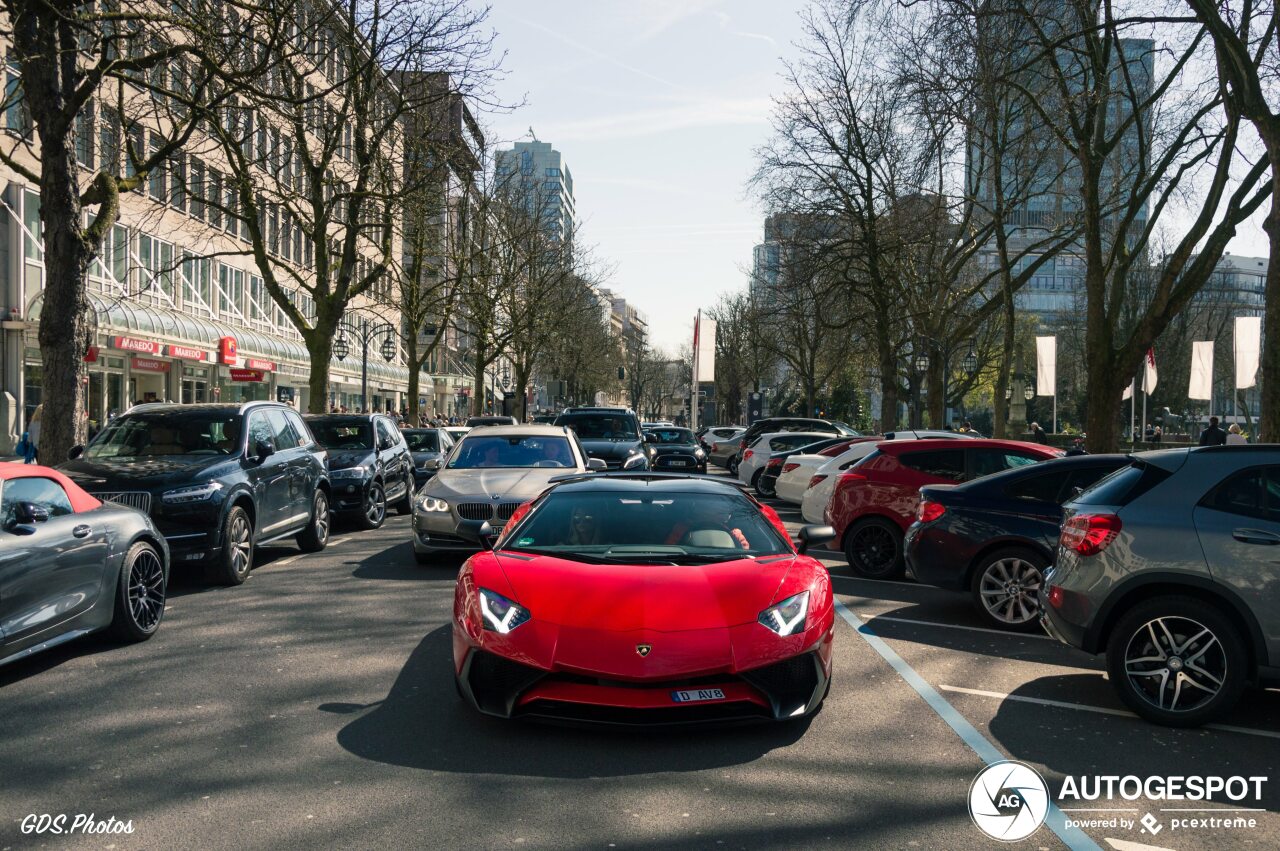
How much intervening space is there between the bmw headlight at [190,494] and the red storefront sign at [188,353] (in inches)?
1133

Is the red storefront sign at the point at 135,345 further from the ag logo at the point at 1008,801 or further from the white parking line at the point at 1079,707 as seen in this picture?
the ag logo at the point at 1008,801

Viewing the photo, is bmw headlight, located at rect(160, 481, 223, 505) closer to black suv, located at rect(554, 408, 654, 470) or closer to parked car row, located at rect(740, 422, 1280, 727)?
parked car row, located at rect(740, 422, 1280, 727)

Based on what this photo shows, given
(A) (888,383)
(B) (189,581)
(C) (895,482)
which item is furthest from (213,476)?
(A) (888,383)

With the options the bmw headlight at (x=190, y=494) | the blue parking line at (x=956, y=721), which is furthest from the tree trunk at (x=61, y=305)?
the blue parking line at (x=956, y=721)

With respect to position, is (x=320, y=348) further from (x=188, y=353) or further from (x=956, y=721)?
(x=956, y=721)

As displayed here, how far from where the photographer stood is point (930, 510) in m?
10.2

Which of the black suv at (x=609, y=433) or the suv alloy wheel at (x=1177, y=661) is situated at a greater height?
the black suv at (x=609, y=433)

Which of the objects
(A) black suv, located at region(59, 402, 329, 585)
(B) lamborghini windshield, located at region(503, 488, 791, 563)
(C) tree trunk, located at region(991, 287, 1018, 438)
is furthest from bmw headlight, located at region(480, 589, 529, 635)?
(C) tree trunk, located at region(991, 287, 1018, 438)

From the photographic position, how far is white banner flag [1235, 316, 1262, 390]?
115 ft

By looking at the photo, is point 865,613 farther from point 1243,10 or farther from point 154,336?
point 154,336

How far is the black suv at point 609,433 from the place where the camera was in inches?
815

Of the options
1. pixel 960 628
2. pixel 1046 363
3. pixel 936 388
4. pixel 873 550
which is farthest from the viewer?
pixel 1046 363

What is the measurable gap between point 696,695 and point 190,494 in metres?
7.15

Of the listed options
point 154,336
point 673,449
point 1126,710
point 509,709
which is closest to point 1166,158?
point 673,449
